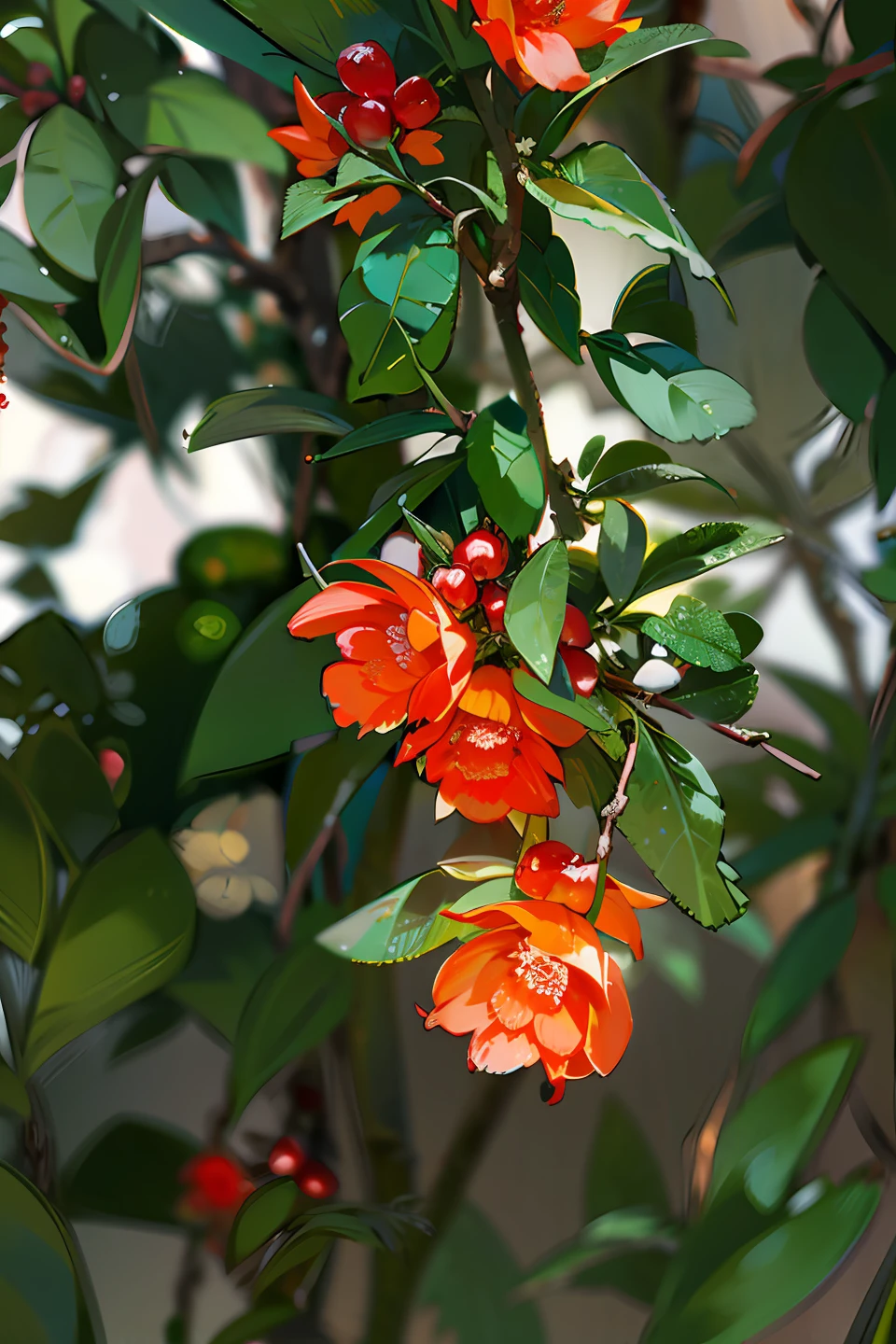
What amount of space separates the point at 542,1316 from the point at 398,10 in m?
0.68

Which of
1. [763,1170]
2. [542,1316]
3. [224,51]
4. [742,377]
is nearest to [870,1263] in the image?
[763,1170]

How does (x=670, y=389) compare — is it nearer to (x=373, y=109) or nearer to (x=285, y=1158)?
(x=373, y=109)

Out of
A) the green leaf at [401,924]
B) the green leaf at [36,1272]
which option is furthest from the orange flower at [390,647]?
the green leaf at [36,1272]

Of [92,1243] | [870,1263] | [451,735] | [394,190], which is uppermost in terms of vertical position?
[394,190]

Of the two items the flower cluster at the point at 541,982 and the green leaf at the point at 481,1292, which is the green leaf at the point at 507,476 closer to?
the flower cluster at the point at 541,982

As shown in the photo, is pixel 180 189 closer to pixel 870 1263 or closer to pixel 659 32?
pixel 659 32

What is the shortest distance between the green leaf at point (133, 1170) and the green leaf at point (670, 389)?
0.45 metres

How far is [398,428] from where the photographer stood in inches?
18.0

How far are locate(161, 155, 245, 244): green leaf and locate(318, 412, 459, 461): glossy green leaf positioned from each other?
130 mm

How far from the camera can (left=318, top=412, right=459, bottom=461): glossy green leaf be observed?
1.48 ft

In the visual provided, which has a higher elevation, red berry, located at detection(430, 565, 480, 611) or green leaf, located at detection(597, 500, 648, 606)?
red berry, located at detection(430, 565, 480, 611)

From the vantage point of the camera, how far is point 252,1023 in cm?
49

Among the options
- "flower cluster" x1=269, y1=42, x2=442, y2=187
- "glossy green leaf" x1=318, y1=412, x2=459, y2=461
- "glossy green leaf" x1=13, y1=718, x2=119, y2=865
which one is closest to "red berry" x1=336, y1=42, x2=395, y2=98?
"flower cluster" x1=269, y1=42, x2=442, y2=187

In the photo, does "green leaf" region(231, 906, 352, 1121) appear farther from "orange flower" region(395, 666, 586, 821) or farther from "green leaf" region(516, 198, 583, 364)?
"green leaf" region(516, 198, 583, 364)
